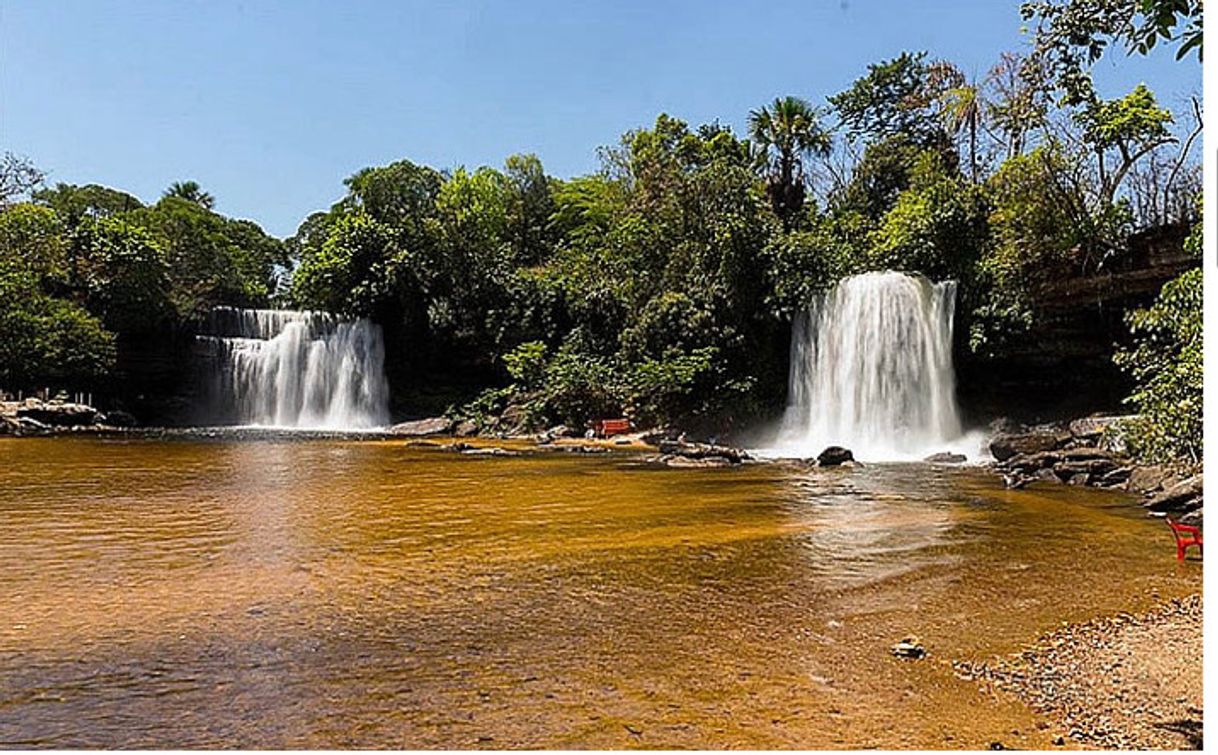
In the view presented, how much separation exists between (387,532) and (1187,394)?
4.71m

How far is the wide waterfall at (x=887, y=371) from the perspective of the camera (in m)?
13.6

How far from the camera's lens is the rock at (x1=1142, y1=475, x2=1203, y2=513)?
556 cm

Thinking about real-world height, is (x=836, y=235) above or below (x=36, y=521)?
above

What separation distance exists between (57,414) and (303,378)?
5.22 m

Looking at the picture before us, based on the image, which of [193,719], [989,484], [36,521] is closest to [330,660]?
[193,719]

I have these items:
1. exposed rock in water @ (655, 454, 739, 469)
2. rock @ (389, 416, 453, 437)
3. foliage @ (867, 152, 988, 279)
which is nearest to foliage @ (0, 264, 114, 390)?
rock @ (389, 416, 453, 437)

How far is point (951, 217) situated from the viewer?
48.0 ft

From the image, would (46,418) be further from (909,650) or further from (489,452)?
(909,650)

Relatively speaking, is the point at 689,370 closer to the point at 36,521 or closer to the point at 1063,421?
the point at 1063,421

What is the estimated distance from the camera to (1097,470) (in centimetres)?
773

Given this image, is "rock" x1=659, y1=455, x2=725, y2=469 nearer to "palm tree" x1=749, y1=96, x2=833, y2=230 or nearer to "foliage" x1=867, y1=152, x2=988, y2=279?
"foliage" x1=867, y1=152, x2=988, y2=279

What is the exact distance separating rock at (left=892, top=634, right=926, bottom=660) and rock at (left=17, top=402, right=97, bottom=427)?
52.2 feet

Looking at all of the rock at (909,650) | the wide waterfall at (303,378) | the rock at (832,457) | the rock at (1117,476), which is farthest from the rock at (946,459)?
the wide waterfall at (303,378)

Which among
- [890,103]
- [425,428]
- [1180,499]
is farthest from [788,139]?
[1180,499]
